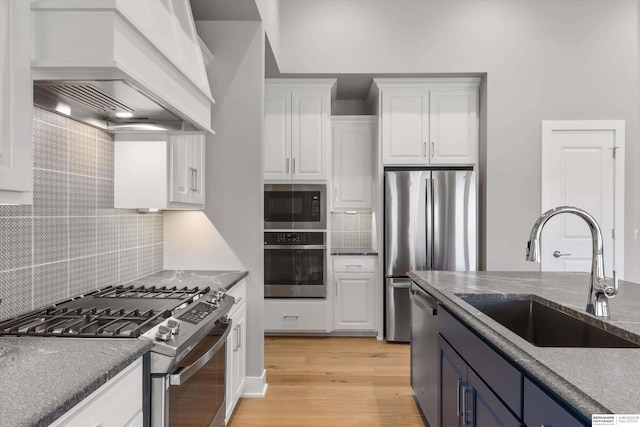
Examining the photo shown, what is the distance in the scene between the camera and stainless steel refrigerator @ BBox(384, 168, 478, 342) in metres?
4.14

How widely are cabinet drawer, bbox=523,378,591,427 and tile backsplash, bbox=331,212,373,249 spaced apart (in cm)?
380

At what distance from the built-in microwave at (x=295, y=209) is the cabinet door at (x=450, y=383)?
234cm

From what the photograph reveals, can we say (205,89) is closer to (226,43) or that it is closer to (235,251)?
(226,43)

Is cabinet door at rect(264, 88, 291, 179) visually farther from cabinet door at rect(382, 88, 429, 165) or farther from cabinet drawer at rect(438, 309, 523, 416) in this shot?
cabinet drawer at rect(438, 309, 523, 416)

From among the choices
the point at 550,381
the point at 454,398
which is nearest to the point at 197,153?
the point at 454,398

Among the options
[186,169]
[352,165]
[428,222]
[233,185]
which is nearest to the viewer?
[186,169]

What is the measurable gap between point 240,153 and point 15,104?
5.99ft

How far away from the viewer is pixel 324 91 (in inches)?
173

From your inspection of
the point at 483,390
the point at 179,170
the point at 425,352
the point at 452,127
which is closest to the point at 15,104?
the point at 179,170

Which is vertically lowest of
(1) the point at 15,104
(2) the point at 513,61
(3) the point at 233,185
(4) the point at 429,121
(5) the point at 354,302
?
(5) the point at 354,302

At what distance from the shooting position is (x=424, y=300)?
2.44 m

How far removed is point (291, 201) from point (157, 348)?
301 cm

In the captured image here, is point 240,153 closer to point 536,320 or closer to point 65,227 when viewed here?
point 65,227

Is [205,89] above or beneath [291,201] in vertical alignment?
above
